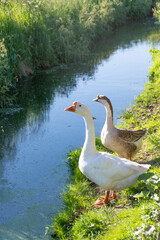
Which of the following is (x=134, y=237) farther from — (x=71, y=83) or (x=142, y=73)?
(x=142, y=73)

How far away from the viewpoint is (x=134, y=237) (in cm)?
298

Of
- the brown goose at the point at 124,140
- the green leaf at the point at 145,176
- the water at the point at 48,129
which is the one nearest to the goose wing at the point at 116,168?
the green leaf at the point at 145,176

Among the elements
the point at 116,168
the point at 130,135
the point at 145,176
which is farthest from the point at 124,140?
the point at 145,176

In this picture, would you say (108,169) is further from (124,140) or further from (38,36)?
(38,36)

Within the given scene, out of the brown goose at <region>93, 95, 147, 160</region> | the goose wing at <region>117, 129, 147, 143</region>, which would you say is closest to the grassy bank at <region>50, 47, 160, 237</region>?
the brown goose at <region>93, 95, 147, 160</region>

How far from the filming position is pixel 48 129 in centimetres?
807

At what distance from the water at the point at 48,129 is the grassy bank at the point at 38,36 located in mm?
610

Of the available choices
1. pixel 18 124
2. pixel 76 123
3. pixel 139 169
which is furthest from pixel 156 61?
pixel 139 169

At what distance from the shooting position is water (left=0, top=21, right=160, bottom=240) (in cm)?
486

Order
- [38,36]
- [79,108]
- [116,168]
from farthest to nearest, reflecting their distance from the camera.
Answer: [38,36], [79,108], [116,168]

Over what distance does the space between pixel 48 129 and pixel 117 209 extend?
4299 millimetres

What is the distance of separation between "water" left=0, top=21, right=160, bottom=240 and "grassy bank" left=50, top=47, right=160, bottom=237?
0.29 m

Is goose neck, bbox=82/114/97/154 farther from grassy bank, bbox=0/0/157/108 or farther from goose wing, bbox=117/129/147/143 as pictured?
grassy bank, bbox=0/0/157/108

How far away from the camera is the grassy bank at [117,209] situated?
3.17m
